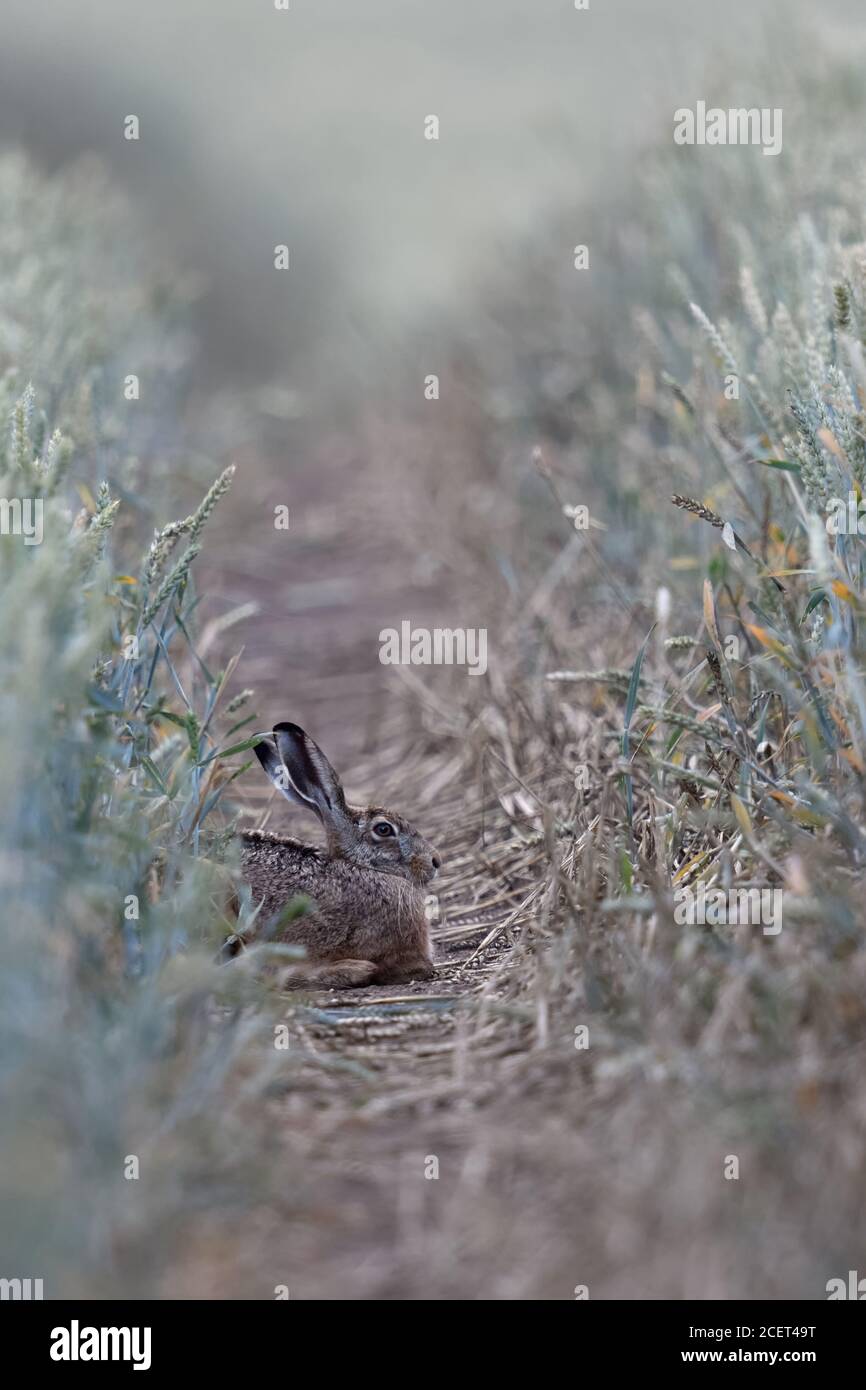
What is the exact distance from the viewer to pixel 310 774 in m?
4.45

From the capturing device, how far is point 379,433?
10.3m

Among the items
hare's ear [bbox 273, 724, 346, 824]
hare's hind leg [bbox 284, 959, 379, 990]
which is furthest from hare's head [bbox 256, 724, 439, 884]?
hare's hind leg [bbox 284, 959, 379, 990]

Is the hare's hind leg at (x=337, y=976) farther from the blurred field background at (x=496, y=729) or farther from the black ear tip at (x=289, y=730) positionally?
the black ear tip at (x=289, y=730)

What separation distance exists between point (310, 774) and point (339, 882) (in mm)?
322

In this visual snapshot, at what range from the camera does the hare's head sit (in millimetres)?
4422

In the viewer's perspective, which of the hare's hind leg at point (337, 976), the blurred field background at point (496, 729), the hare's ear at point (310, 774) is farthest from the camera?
the hare's ear at point (310, 774)

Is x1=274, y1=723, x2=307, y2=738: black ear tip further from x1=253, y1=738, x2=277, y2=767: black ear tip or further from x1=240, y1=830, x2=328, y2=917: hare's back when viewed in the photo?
x1=240, y1=830, x2=328, y2=917: hare's back

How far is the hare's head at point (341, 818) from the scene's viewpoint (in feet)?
14.5

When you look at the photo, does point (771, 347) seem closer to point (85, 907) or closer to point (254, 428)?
point (85, 907)

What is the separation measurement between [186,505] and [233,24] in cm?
1270

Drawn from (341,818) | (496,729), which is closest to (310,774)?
(341,818)

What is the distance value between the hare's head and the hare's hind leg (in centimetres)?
43

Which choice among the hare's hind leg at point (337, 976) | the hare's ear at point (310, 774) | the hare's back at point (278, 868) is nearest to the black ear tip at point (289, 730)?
the hare's ear at point (310, 774)

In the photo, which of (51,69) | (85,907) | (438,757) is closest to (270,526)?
(438,757)
